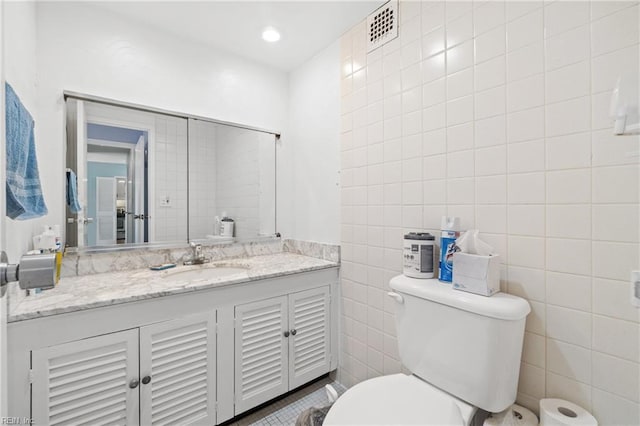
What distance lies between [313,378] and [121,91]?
2.00m

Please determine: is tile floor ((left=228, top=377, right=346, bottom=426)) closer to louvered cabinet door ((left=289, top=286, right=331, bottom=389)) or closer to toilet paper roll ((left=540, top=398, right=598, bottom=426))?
louvered cabinet door ((left=289, top=286, right=331, bottom=389))

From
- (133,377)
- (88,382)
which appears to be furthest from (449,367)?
(88,382)

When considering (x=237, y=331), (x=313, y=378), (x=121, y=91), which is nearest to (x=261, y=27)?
(x=121, y=91)

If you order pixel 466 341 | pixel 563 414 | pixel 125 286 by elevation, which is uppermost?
pixel 125 286

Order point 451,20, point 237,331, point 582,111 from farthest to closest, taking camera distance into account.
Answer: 1. point 237,331
2. point 451,20
3. point 582,111

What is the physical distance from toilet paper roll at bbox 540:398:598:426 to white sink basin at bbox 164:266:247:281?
1.40 metres

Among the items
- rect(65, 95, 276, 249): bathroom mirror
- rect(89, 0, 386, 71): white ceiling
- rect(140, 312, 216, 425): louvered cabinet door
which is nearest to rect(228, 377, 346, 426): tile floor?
rect(140, 312, 216, 425): louvered cabinet door

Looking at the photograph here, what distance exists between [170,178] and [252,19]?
1.07 metres

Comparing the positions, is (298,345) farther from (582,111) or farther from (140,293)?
(582,111)

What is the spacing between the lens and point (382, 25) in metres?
1.58

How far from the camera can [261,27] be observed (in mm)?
1771

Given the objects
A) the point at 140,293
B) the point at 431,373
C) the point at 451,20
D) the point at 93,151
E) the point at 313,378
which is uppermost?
the point at 451,20

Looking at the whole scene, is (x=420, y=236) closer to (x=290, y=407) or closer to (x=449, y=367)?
(x=449, y=367)

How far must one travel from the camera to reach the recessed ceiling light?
1.79m
